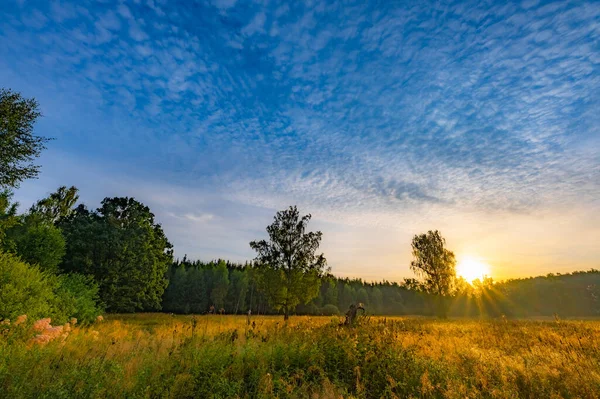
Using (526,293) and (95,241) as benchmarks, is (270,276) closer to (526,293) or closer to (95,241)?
(95,241)

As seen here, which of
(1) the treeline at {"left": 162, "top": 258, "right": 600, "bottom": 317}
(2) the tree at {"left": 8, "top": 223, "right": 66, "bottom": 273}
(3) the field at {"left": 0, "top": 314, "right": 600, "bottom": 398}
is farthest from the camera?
(1) the treeline at {"left": 162, "top": 258, "right": 600, "bottom": 317}

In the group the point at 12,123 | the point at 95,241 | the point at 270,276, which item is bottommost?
the point at 270,276

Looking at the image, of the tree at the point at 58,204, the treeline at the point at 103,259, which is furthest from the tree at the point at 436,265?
the tree at the point at 58,204

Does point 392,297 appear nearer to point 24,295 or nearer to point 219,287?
point 219,287

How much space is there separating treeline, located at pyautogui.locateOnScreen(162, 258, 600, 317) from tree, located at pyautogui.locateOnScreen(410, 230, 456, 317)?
69.6 feet

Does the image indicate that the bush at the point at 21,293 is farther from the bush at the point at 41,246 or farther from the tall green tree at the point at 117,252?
the tall green tree at the point at 117,252

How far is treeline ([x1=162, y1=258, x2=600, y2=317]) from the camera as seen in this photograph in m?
64.2

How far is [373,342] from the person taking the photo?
678cm

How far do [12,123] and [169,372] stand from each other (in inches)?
626

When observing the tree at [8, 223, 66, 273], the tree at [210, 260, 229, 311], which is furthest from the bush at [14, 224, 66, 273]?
→ the tree at [210, 260, 229, 311]

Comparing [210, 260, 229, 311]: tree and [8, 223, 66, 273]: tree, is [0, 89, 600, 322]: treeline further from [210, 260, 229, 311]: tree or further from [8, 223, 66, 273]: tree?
[210, 260, 229, 311]: tree

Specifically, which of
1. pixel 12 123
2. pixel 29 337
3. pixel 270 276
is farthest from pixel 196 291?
pixel 29 337

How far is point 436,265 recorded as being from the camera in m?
35.1

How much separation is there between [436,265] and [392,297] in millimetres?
74199
